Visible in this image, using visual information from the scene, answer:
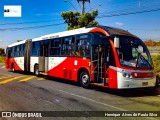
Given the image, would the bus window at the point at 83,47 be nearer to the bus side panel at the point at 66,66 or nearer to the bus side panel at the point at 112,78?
the bus side panel at the point at 66,66

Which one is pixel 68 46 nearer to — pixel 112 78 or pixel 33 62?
pixel 112 78

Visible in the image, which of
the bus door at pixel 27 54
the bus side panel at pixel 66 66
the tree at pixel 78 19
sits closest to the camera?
the bus side panel at pixel 66 66

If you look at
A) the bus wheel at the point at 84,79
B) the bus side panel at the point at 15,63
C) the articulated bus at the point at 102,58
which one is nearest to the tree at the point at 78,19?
the bus side panel at the point at 15,63

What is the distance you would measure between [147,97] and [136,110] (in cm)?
302

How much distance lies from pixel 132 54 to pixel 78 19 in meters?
19.1

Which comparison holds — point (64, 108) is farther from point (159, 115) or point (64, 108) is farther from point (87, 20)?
point (87, 20)

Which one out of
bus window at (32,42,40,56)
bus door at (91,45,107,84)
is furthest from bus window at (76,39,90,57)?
bus window at (32,42,40,56)

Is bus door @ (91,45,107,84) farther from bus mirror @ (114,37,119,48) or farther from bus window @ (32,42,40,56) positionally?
bus window @ (32,42,40,56)

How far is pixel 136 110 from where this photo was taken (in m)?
8.95

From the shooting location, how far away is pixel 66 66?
636 inches

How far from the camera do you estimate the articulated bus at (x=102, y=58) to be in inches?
468

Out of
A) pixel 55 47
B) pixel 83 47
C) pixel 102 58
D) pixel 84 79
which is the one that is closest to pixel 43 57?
pixel 55 47

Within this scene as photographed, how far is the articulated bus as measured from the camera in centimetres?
1188

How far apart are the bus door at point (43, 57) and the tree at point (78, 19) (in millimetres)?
10959
